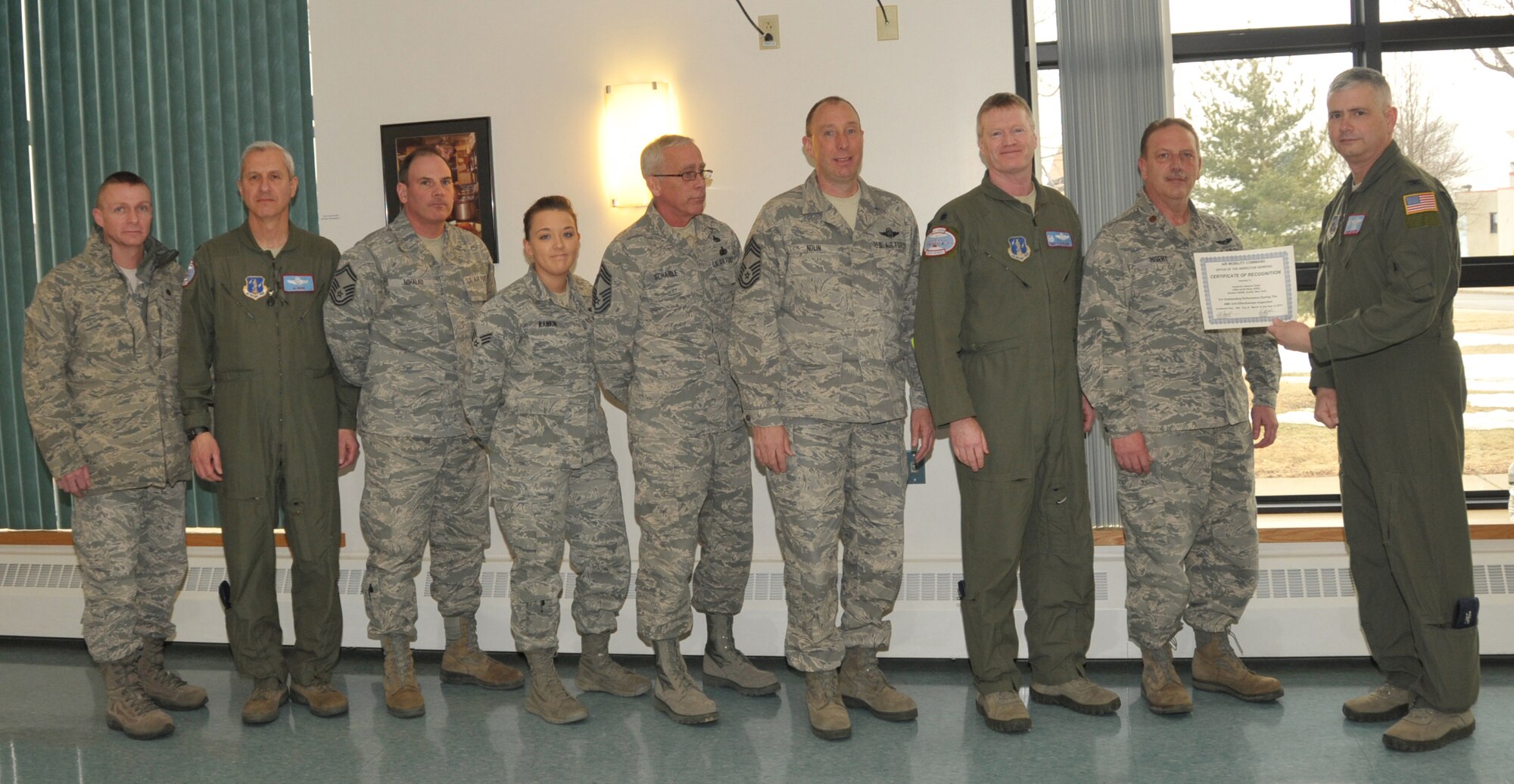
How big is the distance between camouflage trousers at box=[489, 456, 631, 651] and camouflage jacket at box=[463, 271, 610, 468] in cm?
7

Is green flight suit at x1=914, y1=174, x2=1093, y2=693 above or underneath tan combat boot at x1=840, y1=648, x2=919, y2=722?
above

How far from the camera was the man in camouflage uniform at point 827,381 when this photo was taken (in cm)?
335

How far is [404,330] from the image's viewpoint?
3.70 metres

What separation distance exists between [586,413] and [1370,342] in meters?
2.37

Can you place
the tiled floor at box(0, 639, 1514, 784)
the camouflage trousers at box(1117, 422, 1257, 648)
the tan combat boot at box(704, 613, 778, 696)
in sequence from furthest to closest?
the tan combat boot at box(704, 613, 778, 696) → the camouflage trousers at box(1117, 422, 1257, 648) → the tiled floor at box(0, 639, 1514, 784)

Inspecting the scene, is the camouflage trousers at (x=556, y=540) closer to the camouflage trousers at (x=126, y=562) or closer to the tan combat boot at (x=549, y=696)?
the tan combat boot at (x=549, y=696)

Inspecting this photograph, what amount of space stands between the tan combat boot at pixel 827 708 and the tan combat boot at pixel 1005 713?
1.41ft

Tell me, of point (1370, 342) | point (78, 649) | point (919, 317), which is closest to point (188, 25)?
point (78, 649)

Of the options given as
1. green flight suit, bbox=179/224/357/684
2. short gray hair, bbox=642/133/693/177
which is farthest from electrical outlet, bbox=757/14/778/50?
green flight suit, bbox=179/224/357/684

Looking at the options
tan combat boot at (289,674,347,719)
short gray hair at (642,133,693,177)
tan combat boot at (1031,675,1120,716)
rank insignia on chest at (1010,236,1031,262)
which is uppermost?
short gray hair at (642,133,693,177)

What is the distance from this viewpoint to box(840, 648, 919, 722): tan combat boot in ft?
11.4

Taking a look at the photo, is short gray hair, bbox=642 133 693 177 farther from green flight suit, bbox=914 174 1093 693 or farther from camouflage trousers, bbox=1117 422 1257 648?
camouflage trousers, bbox=1117 422 1257 648

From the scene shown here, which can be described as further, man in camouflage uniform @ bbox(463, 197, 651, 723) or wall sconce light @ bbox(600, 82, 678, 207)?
wall sconce light @ bbox(600, 82, 678, 207)

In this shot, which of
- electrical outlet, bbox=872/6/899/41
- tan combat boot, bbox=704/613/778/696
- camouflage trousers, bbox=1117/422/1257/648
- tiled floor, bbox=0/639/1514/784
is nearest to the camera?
tiled floor, bbox=0/639/1514/784
